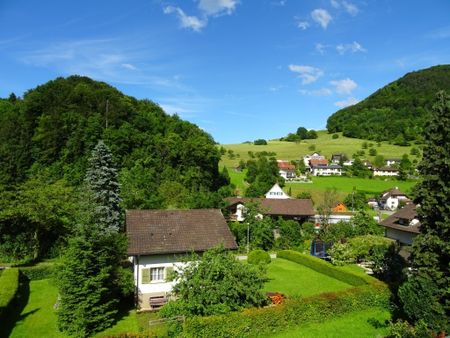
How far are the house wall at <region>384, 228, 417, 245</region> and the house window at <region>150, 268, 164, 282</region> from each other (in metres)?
26.2

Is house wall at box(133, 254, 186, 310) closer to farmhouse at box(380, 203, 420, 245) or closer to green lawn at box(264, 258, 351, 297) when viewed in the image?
green lawn at box(264, 258, 351, 297)

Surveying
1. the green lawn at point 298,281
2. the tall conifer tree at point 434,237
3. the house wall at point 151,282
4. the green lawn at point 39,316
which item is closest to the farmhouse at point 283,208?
the green lawn at point 298,281

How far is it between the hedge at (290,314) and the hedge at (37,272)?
19173 millimetres

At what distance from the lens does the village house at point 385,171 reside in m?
108

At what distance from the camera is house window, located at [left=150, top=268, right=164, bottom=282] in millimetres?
24578

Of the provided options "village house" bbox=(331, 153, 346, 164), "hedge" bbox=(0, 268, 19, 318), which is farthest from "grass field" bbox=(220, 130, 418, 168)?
"hedge" bbox=(0, 268, 19, 318)

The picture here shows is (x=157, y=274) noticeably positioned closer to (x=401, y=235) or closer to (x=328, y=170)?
(x=401, y=235)

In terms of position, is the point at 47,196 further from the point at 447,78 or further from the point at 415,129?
the point at 447,78

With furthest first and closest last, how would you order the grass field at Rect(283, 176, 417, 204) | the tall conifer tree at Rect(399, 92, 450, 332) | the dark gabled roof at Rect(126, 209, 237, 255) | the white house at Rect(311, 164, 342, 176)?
the white house at Rect(311, 164, 342, 176) → the grass field at Rect(283, 176, 417, 204) → the dark gabled roof at Rect(126, 209, 237, 255) → the tall conifer tree at Rect(399, 92, 450, 332)

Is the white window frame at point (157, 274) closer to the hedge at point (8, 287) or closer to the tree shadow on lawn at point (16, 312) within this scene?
the tree shadow on lawn at point (16, 312)

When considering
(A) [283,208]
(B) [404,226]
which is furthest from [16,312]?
(A) [283,208]

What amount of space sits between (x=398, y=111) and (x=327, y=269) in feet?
484

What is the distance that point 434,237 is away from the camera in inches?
756

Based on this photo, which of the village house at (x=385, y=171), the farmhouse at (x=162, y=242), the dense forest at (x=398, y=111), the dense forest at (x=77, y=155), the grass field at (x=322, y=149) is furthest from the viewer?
the dense forest at (x=398, y=111)
